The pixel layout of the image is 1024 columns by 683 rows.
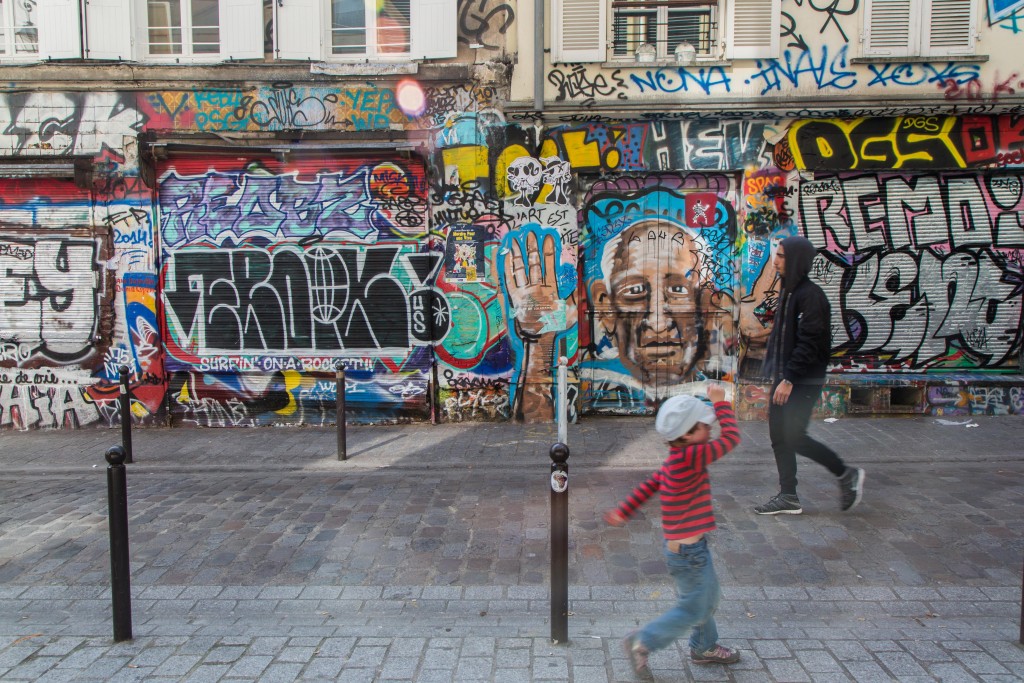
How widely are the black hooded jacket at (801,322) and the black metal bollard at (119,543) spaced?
4.47 meters

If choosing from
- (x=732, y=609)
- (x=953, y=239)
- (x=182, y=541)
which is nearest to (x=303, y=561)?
(x=182, y=541)

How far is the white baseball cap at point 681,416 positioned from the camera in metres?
3.35

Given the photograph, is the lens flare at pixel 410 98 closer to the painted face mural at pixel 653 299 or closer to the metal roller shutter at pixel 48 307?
the painted face mural at pixel 653 299

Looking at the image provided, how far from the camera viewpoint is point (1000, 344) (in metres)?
9.52

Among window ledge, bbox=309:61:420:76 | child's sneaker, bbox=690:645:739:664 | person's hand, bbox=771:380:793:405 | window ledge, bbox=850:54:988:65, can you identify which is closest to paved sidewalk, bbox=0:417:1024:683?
child's sneaker, bbox=690:645:739:664

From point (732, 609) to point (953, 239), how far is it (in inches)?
287

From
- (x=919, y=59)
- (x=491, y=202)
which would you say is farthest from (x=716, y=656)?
(x=919, y=59)

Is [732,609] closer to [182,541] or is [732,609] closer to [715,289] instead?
[182,541]

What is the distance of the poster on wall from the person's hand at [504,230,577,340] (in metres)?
0.37

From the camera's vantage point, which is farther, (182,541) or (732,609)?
(182,541)

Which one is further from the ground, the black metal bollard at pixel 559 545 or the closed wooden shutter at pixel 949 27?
the closed wooden shutter at pixel 949 27

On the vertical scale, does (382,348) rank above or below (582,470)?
above

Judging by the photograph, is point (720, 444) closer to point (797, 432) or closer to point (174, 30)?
point (797, 432)

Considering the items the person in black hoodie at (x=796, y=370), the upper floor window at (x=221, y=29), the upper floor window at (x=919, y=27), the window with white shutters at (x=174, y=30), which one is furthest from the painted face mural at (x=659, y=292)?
the window with white shutters at (x=174, y=30)
